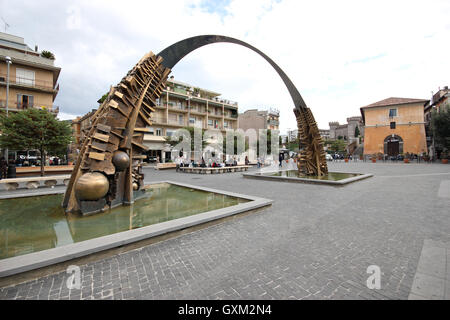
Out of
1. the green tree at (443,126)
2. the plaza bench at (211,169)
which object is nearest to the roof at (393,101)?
the green tree at (443,126)

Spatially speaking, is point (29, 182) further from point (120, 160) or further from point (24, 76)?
point (24, 76)

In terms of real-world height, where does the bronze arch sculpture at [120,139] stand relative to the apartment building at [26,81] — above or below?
below

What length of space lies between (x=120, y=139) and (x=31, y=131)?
1118cm

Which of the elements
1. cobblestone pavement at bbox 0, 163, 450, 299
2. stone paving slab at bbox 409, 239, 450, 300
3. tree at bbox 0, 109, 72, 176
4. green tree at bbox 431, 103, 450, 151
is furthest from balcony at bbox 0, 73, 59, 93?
green tree at bbox 431, 103, 450, 151

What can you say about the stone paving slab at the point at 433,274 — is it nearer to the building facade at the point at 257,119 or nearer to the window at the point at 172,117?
the window at the point at 172,117

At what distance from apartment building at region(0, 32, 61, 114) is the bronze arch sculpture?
2447cm

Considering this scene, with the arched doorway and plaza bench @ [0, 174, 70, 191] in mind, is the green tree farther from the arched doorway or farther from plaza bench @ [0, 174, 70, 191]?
plaza bench @ [0, 174, 70, 191]

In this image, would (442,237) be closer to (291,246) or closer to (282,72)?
(291,246)

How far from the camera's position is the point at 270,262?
332 centimetres

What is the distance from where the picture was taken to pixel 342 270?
3.07m

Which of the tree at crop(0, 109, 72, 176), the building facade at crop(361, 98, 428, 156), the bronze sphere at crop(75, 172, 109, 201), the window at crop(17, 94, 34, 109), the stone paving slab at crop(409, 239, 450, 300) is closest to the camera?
the stone paving slab at crop(409, 239, 450, 300)

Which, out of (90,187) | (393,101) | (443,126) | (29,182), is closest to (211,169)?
(29,182)

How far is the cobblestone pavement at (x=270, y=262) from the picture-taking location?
2596mm

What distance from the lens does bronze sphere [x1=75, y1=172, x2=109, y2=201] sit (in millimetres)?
5098
